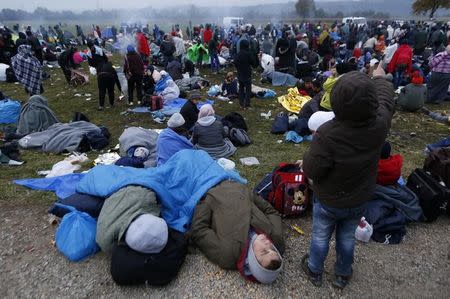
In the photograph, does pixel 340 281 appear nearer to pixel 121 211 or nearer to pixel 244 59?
pixel 121 211

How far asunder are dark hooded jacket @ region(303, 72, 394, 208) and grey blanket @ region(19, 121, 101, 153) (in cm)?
562

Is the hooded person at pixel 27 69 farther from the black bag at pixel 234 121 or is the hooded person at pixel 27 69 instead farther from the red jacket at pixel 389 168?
the red jacket at pixel 389 168

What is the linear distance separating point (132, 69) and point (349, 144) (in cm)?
811

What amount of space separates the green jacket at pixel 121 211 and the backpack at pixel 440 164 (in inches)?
153

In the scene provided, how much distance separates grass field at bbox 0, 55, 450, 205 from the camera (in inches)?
218

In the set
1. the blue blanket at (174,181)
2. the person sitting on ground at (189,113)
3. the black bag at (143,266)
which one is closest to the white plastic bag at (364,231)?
the blue blanket at (174,181)

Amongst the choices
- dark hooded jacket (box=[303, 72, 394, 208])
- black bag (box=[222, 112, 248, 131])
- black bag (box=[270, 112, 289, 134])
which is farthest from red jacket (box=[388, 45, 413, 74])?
dark hooded jacket (box=[303, 72, 394, 208])

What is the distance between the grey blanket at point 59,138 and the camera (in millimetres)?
6703

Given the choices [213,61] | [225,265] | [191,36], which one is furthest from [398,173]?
[191,36]

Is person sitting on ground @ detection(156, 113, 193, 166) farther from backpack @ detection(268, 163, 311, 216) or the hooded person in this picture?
the hooded person

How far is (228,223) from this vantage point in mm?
3502

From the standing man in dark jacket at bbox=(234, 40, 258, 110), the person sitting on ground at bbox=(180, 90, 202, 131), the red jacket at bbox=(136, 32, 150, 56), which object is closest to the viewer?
the person sitting on ground at bbox=(180, 90, 202, 131)

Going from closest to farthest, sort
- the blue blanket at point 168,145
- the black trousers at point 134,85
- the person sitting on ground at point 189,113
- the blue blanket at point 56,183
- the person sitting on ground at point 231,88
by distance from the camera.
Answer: the blue blanket at point 56,183, the blue blanket at point 168,145, the person sitting on ground at point 189,113, the black trousers at point 134,85, the person sitting on ground at point 231,88

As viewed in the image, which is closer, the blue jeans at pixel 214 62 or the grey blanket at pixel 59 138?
the grey blanket at pixel 59 138
